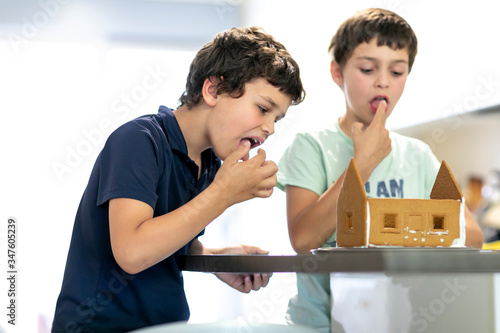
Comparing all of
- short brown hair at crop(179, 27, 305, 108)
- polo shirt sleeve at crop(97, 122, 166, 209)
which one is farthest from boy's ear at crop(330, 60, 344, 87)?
polo shirt sleeve at crop(97, 122, 166, 209)

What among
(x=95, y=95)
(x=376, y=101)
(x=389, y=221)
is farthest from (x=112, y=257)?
(x=95, y=95)

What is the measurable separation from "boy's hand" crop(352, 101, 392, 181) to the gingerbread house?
39cm

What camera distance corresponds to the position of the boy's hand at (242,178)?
0.92m

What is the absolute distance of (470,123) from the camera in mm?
2400

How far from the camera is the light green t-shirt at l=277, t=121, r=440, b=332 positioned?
4.35 feet

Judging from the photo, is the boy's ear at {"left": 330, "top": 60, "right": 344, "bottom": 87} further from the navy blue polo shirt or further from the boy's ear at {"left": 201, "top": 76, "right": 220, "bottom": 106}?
the navy blue polo shirt

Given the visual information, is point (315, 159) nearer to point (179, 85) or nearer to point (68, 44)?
point (179, 85)

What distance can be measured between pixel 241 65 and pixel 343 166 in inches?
15.1

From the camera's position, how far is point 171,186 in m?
1.10

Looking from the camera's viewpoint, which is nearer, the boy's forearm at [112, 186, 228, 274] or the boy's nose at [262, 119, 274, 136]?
the boy's forearm at [112, 186, 228, 274]

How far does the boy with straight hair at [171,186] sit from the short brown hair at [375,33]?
266 mm

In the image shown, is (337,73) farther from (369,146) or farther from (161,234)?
(161,234)

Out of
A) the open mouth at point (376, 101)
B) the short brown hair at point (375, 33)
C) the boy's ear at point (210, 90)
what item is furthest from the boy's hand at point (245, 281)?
the short brown hair at point (375, 33)

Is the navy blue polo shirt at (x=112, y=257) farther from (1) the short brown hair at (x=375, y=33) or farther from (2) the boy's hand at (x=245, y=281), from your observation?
(1) the short brown hair at (x=375, y=33)
